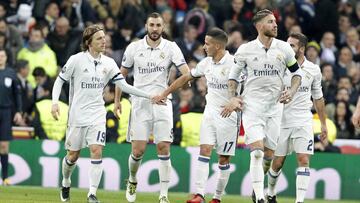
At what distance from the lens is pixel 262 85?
18.7m

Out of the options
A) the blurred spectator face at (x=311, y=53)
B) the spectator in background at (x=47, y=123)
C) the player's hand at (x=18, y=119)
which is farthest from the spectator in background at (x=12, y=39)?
the blurred spectator face at (x=311, y=53)

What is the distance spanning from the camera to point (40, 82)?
26.5m

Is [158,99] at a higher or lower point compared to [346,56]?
lower

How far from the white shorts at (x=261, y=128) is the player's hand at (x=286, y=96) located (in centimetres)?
42

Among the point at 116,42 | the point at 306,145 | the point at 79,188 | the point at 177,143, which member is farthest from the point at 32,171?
the point at 306,145

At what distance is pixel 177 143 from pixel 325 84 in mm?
3702

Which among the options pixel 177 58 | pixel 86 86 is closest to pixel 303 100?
pixel 177 58

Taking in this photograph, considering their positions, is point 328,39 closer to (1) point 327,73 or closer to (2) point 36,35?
(1) point 327,73

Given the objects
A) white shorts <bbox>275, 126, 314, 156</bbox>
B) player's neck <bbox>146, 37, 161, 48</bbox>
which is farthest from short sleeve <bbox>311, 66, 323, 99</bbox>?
player's neck <bbox>146, 37, 161, 48</bbox>

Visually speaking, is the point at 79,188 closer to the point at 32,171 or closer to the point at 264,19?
the point at 32,171

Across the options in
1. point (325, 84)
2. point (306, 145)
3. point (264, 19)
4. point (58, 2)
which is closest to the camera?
point (264, 19)

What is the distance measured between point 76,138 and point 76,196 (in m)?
2.05

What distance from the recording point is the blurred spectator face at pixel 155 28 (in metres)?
20.0

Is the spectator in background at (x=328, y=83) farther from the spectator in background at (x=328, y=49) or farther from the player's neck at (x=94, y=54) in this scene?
the player's neck at (x=94, y=54)
